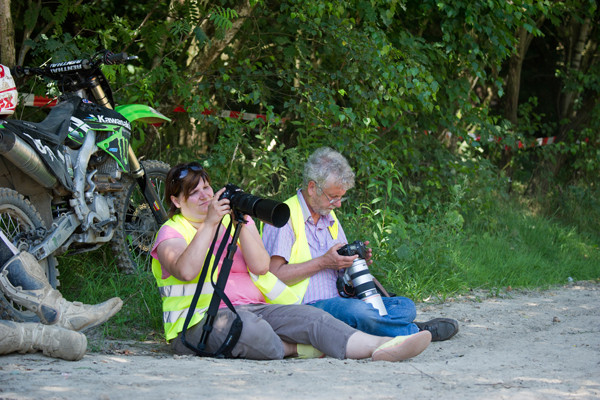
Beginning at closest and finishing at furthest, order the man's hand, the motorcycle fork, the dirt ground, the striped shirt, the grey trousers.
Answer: the dirt ground → the grey trousers → the man's hand → the striped shirt → the motorcycle fork

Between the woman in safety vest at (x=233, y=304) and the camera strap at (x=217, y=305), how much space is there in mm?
27

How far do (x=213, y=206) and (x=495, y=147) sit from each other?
6.34m

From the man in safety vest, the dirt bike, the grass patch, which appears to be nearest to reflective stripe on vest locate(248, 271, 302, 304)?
the man in safety vest

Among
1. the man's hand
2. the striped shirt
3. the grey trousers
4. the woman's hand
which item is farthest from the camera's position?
the striped shirt

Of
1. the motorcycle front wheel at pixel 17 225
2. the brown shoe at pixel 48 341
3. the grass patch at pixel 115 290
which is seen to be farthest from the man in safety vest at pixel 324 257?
the motorcycle front wheel at pixel 17 225

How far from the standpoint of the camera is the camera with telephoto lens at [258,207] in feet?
10.7

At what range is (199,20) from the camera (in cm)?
593

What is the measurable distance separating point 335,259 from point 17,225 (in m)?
1.79

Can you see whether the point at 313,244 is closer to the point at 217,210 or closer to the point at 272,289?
the point at 272,289

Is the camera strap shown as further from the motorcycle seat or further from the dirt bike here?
the motorcycle seat

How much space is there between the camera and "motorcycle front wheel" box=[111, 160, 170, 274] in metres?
4.88

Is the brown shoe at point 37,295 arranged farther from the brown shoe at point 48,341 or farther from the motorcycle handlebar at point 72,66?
the motorcycle handlebar at point 72,66

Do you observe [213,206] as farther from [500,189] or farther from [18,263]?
[500,189]

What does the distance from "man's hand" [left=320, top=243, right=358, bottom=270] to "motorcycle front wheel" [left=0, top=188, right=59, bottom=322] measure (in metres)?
1.58
